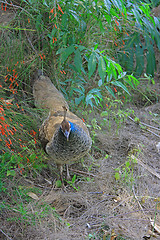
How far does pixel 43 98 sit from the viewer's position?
3.31m

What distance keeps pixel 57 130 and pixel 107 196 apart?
31.6 inches

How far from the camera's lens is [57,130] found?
2742 millimetres

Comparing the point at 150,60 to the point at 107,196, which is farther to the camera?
the point at 150,60

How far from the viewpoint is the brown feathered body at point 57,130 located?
8.60 feet

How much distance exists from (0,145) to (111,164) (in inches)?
50.5

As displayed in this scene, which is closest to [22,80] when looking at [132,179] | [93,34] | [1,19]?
[1,19]

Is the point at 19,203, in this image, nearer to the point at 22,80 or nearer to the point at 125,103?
the point at 22,80

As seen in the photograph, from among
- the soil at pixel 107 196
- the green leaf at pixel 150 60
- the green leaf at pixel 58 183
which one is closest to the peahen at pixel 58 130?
the green leaf at pixel 58 183

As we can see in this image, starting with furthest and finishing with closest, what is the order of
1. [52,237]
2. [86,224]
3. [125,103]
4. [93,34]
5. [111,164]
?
[125,103], [93,34], [111,164], [86,224], [52,237]

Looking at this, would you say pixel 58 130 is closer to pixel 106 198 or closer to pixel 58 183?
pixel 58 183

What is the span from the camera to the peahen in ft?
8.58

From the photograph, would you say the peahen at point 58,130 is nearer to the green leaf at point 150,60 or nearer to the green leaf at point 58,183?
the green leaf at point 58,183

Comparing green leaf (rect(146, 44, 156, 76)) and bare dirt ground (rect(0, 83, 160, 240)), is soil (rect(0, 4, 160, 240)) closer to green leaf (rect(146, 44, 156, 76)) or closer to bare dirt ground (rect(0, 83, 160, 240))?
bare dirt ground (rect(0, 83, 160, 240))

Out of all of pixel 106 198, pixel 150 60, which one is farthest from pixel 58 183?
pixel 150 60
